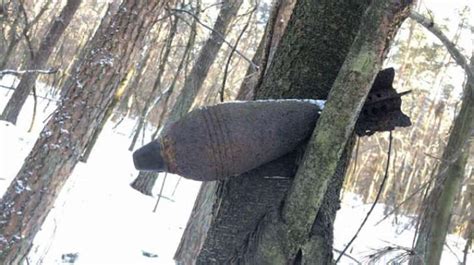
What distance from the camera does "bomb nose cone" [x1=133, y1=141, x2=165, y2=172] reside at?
1.25 m

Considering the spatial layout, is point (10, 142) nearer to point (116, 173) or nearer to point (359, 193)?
point (116, 173)

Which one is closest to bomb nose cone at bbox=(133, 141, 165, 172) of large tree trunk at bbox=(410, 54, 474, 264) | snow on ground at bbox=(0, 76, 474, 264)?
large tree trunk at bbox=(410, 54, 474, 264)

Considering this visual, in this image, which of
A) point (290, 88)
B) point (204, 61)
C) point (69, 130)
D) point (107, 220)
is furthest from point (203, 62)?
point (290, 88)

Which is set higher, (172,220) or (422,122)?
(422,122)

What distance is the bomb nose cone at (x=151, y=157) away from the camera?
1246 millimetres

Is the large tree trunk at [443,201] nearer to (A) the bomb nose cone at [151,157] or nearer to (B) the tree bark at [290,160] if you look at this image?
(B) the tree bark at [290,160]

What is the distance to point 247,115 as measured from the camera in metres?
1.23

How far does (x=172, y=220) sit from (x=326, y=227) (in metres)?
10.6

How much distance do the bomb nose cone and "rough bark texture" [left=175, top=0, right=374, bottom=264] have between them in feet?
0.61

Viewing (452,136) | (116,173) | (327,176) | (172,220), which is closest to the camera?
(327,176)

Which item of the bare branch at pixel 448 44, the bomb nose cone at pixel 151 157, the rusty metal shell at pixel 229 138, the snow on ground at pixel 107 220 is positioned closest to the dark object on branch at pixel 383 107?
the rusty metal shell at pixel 229 138

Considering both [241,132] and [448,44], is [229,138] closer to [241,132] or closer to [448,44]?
[241,132]

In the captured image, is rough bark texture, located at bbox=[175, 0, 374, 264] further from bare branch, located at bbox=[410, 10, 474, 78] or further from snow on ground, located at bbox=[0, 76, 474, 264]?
snow on ground, located at bbox=[0, 76, 474, 264]

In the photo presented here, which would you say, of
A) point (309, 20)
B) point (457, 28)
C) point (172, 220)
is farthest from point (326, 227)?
point (457, 28)
